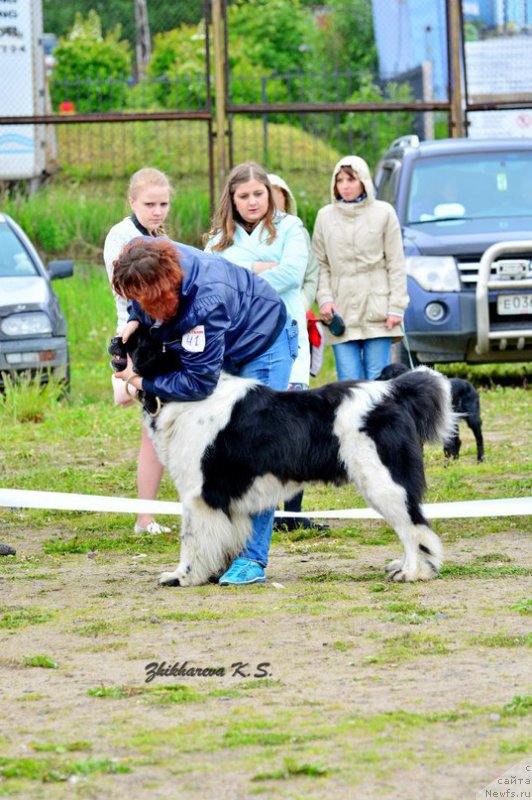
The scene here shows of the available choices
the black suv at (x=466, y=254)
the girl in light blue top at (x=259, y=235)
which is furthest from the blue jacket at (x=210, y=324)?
the black suv at (x=466, y=254)

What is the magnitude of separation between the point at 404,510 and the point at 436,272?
234 inches

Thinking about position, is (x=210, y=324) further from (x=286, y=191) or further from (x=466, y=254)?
(x=466, y=254)

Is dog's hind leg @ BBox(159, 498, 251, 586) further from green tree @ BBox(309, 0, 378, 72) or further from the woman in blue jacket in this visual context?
green tree @ BBox(309, 0, 378, 72)

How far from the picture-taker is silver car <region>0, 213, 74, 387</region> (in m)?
10.9

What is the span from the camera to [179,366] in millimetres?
5500

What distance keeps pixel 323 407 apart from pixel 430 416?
18.1 inches

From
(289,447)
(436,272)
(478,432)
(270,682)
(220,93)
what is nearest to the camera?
(270,682)

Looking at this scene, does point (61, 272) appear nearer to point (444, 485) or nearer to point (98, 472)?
point (98, 472)

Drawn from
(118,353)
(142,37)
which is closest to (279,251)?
(118,353)

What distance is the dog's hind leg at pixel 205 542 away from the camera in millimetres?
5621

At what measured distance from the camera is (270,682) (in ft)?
13.6

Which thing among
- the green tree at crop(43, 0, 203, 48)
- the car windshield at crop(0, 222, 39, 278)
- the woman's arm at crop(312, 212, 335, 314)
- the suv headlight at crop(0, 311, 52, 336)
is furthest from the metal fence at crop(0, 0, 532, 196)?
the green tree at crop(43, 0, 203, 48)

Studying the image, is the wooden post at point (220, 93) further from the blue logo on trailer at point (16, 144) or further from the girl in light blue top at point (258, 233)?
the girl in light blue top at point (258, 233)

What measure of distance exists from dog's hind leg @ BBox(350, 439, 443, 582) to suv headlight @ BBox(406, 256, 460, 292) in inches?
229
